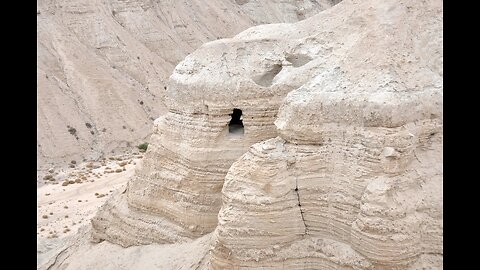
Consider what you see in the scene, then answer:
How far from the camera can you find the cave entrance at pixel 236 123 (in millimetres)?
11953

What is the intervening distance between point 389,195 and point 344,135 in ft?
3.96

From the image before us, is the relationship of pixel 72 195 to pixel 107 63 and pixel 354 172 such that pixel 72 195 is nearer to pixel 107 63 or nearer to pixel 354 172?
pixel 107 63

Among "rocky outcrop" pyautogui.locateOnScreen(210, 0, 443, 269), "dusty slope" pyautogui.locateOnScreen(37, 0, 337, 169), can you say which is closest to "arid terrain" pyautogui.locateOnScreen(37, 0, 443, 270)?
"rocky outcrop" pyautogui.locateOnScreen(210, 0, 443, 269)

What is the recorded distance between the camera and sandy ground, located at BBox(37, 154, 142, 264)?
65.6ft

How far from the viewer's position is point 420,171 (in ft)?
29.3

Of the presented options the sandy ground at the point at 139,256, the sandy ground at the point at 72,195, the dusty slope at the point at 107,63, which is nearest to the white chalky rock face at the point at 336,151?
the sandy ground at the point at 139,256

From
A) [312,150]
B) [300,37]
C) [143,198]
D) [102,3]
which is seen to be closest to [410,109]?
[312,150]

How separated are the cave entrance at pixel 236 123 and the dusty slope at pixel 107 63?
19829mm

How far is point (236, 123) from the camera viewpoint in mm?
12422

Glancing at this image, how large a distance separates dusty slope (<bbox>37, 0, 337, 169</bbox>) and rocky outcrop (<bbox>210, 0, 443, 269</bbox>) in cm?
2264

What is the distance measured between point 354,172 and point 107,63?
3050 centimetres

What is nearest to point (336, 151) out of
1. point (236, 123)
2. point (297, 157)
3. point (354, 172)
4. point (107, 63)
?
point (354, 172)

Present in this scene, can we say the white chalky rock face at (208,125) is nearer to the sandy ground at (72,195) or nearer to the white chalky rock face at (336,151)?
the white chalky rock face at (336,151)

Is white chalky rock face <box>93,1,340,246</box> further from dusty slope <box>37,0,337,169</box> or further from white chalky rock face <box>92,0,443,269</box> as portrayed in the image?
dusty slope <box>37,0,337,169</box>
